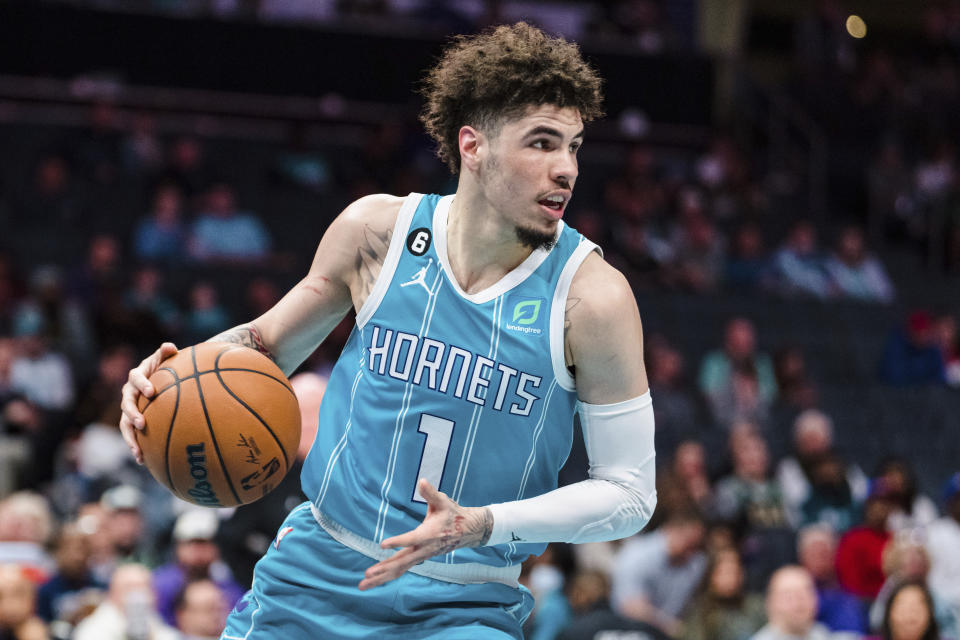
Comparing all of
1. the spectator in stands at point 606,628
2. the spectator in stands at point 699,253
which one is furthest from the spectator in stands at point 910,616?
the spectator in stands at point 699,253

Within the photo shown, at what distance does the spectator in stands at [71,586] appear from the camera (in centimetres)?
743

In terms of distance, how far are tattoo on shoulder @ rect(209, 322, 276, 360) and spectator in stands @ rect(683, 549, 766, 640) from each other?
16.6ft

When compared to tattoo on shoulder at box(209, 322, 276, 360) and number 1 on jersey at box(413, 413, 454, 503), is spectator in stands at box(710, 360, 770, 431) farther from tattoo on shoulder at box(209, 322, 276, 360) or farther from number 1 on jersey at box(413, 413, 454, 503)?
number 1 on jersey at box(413, 413, 454, 503)

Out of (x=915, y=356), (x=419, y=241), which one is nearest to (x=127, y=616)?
(x=419, y=241)

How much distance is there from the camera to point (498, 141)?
357 centimetres

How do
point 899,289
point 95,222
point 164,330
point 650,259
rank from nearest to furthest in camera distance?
1. point 164,330
2. point 95,222
3. point 650,259
4. point 899,289

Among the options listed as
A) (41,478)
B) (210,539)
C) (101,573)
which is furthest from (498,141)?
(41,478)

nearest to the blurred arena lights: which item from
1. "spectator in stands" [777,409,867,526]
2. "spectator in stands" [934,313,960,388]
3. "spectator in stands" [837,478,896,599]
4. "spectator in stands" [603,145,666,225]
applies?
"spectator in stands" [603,145,666,225]

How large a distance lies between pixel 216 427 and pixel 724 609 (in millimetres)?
5330

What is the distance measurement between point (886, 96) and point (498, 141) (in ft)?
53.0

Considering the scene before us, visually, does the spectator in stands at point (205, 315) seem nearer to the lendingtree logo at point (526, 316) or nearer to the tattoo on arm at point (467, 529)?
the lendingtree logo at point (526, 316)

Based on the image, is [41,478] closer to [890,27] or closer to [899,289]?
[899,289]

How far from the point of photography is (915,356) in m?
13.2

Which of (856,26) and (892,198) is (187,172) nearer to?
(892,198)
